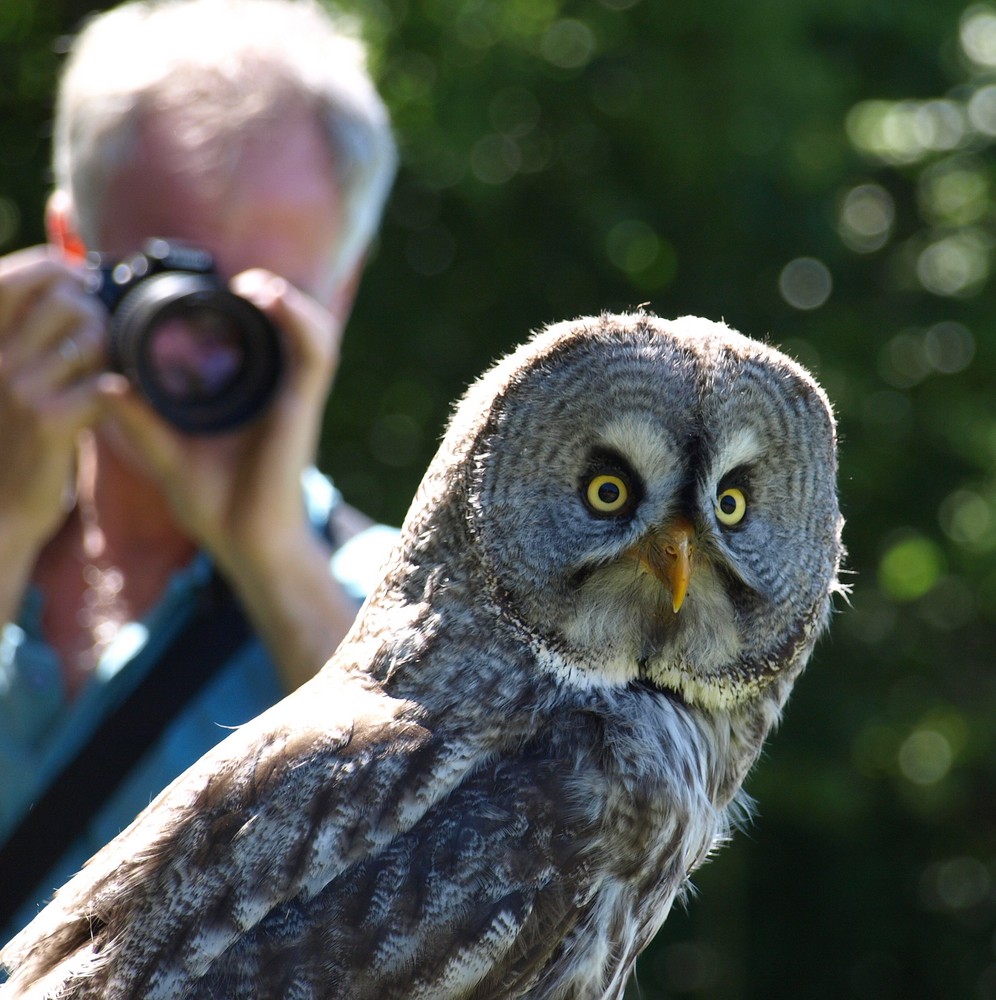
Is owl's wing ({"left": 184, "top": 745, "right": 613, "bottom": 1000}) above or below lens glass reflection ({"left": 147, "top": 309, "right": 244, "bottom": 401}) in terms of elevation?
below

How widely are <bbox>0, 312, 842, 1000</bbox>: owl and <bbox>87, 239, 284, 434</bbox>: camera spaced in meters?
0.49

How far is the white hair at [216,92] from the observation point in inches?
78.9

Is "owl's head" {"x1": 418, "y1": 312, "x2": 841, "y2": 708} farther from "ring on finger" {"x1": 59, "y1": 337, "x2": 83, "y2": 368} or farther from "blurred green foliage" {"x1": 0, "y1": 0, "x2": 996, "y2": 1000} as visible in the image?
"blurred green foliage" {"x1": 0, "y1": 0, "x2": 996, "y2": 1000}

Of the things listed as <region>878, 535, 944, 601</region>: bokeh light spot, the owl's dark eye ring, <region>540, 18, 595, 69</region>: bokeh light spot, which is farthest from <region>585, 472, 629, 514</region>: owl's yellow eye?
<region>878, 535, 944, 601</region>: bokeh light spot

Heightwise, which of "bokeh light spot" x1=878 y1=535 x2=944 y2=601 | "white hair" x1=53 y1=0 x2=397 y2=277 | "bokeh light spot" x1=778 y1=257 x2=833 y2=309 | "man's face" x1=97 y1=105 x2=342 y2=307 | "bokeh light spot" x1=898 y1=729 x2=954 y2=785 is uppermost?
"white hair" x1=53 y1=0 x2=397 y2=277

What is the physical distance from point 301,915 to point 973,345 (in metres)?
4.01

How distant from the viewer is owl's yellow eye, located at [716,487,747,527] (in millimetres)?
1505

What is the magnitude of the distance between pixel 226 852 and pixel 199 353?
33.7 inches

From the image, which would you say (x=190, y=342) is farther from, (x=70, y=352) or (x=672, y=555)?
(x=672, y=555)

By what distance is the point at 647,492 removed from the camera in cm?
147

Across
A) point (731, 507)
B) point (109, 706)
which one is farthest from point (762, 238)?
point (109, 706)

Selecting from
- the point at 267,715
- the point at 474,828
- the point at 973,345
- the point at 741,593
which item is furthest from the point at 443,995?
the point at 973,345

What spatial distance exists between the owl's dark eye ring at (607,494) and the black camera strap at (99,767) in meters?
0.61

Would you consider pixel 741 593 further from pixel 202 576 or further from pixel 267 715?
pixel 202 576
